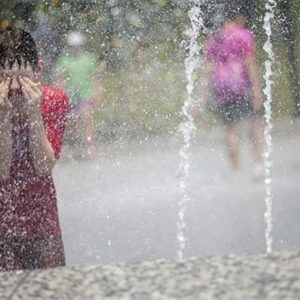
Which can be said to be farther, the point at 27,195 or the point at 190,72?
the point at 190,72

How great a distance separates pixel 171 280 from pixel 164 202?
3976mm

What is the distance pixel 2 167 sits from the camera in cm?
242

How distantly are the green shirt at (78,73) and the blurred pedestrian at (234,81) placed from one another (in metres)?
1.24

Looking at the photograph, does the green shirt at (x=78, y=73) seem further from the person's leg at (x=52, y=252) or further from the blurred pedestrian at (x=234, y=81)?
the person's leg at (x=52, y=252)

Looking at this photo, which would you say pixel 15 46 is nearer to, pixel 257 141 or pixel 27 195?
pixel 27 195

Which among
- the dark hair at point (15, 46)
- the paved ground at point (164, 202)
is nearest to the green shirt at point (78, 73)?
the paved ground at point (164, 202)

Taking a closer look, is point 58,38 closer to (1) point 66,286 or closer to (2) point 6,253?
(2) point 6,253

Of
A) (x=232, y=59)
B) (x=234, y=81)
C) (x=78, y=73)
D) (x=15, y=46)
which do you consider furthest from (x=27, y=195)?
(x=78, y=73)

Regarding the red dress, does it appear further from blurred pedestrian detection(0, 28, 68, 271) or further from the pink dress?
the pink dress

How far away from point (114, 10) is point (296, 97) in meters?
2.24

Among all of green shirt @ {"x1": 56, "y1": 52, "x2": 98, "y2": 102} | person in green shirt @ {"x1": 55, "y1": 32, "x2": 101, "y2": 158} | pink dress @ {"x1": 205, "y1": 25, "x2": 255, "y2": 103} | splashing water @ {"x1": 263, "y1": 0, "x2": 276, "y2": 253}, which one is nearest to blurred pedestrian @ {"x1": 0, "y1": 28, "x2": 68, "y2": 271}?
splashing water @ {"x1": 263, "y1": 0, "x2": 276, "y2": 253}

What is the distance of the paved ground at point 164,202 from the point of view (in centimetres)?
411

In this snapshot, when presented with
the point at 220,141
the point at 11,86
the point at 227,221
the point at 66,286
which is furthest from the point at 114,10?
the point at 66,286

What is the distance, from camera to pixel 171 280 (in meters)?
1.37
